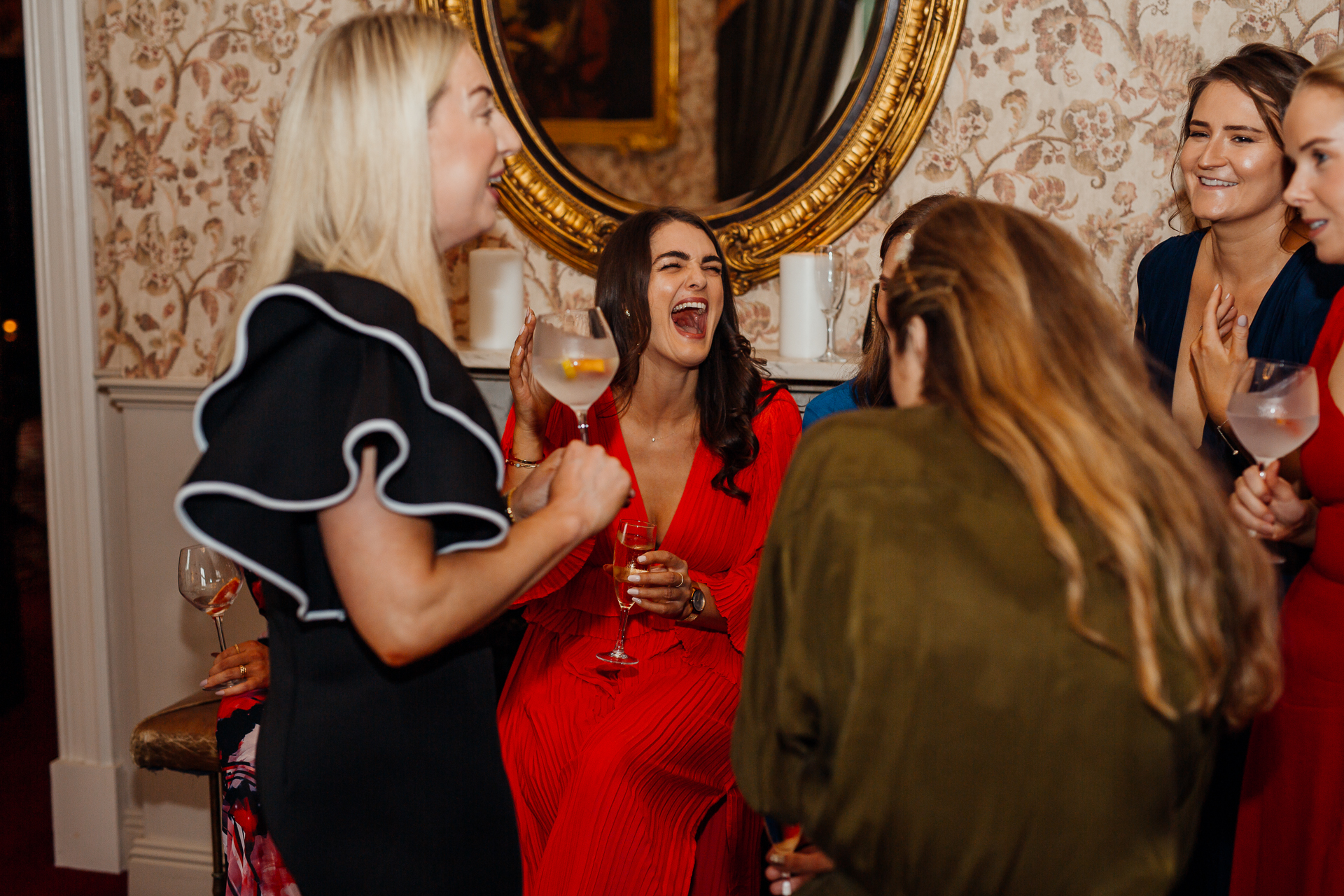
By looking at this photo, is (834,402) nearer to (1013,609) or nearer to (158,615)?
(1013,609)

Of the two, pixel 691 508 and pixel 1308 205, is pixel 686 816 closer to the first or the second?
pixel 691 508

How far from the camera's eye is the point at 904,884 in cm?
102

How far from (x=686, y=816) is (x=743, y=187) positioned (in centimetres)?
150

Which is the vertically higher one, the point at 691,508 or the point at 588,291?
the point at 588,291

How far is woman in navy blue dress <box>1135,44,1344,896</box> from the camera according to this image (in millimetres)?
1919

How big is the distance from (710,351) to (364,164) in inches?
55.2

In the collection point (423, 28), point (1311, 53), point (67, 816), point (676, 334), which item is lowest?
point (67, 816)

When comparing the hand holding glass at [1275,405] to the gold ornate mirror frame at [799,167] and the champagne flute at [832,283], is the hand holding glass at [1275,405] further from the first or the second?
the gold ornate mirror frame at [799,167]

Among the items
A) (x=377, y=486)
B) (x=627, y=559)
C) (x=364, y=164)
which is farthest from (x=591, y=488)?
(x=627, y=559)

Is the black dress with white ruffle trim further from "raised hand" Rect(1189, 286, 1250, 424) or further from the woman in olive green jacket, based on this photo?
"raised hand" Rect(1189, 286, 1250, 424)

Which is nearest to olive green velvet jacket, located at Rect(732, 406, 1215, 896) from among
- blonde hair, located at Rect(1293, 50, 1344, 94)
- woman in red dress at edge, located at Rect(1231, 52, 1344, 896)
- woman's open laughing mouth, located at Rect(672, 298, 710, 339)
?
woman in red dress at edge, located at Rect(1231, 52, 1344, 896)

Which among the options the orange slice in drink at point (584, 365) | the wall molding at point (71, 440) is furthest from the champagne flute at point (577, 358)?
the wall molding at point (71, 440)

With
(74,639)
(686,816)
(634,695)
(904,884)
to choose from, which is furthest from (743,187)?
(74,639)

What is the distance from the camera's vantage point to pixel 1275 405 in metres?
1.44
